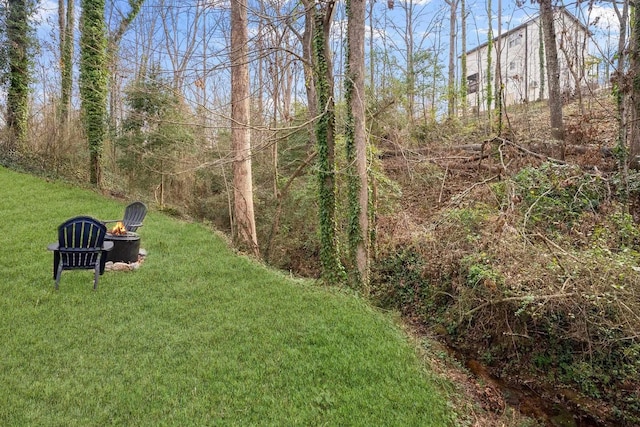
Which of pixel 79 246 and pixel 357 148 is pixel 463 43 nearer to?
pixel 357 148

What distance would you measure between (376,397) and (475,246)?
3.06 meters

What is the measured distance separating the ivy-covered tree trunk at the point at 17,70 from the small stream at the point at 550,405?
52.6 feet

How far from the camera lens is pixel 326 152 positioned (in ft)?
20.9

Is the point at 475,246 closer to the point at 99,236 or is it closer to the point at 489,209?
the point at 489,209

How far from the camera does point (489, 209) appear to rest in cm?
604

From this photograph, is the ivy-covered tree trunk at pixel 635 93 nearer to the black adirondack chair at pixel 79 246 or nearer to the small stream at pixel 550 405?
the small stream at pixel 550 405

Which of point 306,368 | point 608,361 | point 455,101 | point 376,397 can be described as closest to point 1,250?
point 306,368

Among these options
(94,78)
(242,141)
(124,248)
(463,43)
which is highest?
(463,43)

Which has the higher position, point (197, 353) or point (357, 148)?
point (357, 148)

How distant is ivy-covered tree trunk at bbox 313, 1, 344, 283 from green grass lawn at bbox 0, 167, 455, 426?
963 millimetres

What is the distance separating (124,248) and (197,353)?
9.70 feet

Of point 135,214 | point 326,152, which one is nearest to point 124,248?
point 135,214

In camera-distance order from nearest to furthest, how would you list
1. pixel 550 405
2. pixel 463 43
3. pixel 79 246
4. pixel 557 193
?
1. pixel 550 405
2. pixel 79 246
3. pixel 557 193
4. pixel 463 43

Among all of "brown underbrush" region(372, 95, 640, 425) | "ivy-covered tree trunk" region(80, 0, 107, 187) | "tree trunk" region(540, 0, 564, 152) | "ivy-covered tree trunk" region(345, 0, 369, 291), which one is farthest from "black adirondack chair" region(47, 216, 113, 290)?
"tree trunk" region(540, 0, 564, 152)
